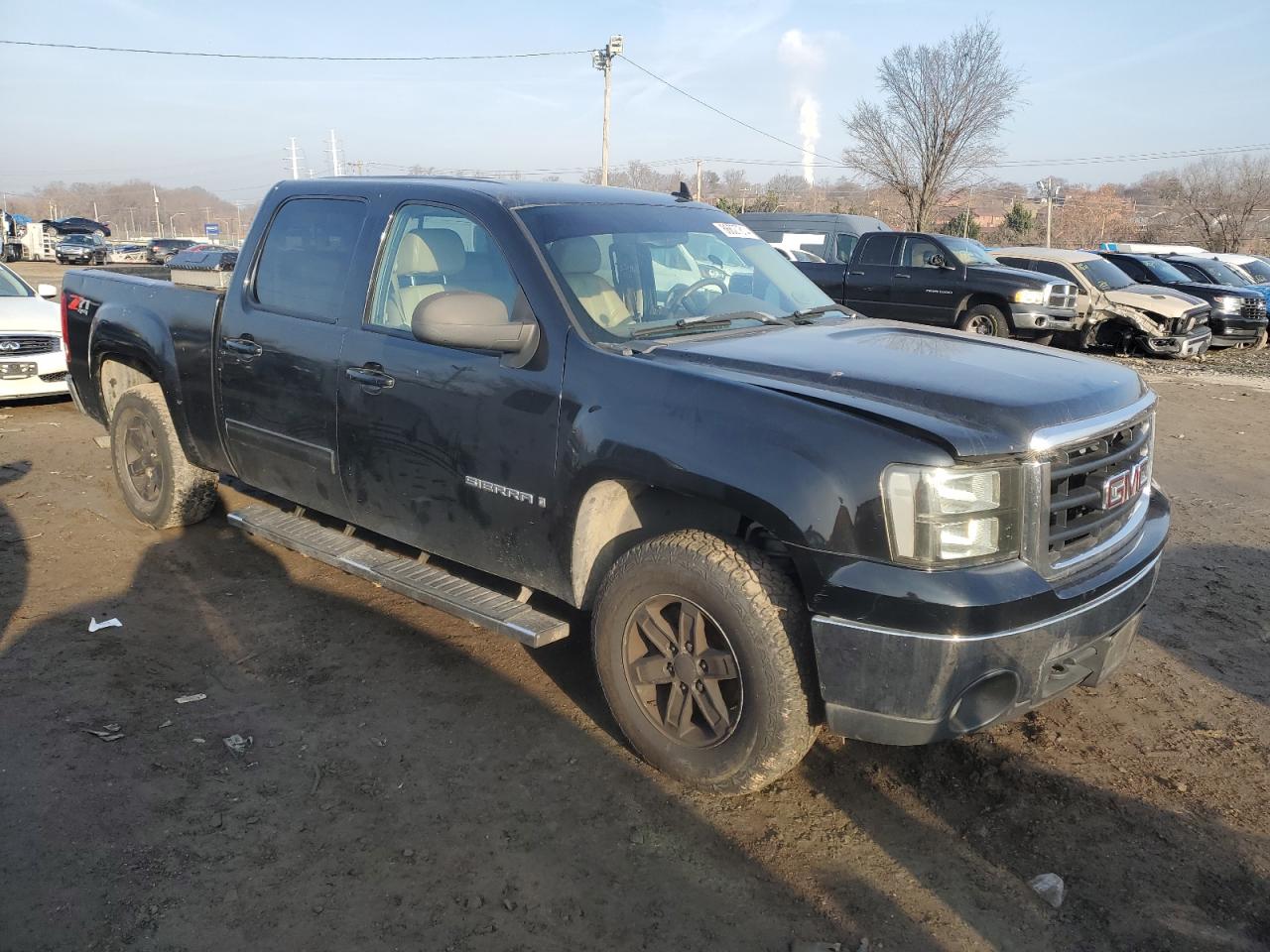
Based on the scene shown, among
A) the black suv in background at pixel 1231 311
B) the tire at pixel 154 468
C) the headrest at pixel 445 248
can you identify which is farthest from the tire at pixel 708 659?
the black suv in background at pixel 1231 311

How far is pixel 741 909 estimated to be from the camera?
2.63 metres

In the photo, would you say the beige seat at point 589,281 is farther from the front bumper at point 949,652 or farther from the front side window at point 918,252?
the front side window at point 918,252

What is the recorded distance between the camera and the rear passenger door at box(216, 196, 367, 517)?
13.5 feet

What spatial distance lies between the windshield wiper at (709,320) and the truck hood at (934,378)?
153 mm

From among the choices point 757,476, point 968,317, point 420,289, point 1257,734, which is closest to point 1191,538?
point 1257,734

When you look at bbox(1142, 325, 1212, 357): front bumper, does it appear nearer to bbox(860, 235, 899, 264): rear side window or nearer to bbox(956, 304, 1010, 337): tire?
bbox(956, 304, 1010, 337): tire

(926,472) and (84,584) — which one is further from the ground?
(926,472)

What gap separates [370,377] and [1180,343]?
600 inches

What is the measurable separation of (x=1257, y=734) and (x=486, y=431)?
3097 mm

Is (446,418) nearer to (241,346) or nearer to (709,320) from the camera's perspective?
(709,320)

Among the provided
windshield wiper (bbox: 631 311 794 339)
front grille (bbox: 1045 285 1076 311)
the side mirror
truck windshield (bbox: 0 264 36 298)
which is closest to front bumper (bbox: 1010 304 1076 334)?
front grille (bbox: 1045 285 1076 311)

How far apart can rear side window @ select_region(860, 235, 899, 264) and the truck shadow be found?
1262 cm

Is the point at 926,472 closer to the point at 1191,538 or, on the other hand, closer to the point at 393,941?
the point at 393,941

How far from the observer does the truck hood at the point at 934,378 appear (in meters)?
2.65
